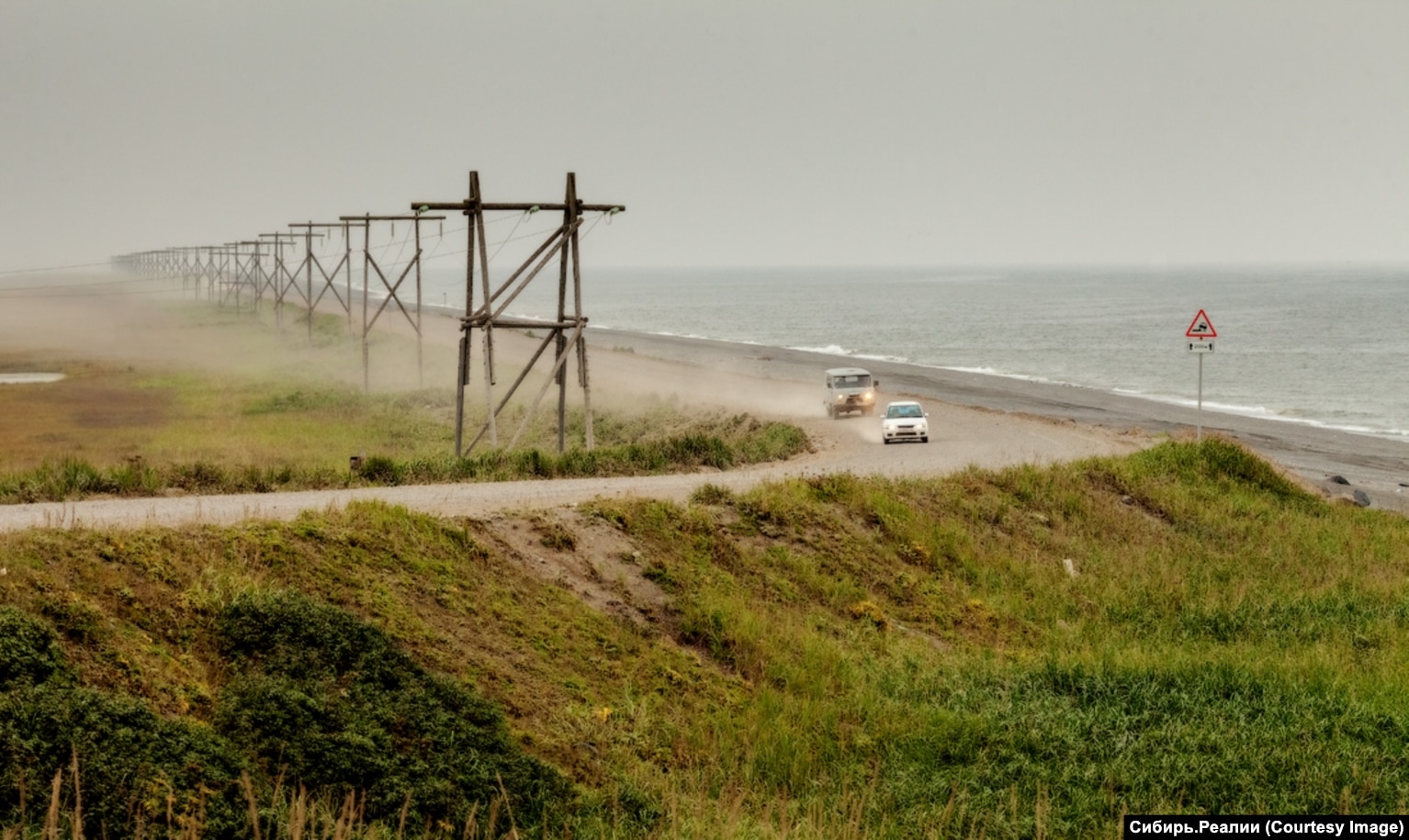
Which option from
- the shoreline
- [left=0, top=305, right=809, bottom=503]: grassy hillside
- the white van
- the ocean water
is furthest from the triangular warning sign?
the ocean water

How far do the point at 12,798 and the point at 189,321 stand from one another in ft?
457

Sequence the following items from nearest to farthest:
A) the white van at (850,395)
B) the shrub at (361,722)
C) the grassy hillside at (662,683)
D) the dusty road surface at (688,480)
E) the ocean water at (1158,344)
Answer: the grassy hillside at (662,683) < the shrub at (361,722) < the dusty road surface at (688,480) < the white van at (850,395) < the ocean water at (1158,344)

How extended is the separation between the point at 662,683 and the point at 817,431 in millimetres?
28040

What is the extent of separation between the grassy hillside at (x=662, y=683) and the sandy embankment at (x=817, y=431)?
103 inches

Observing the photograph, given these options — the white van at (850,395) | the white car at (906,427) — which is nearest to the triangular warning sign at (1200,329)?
the white car at (906,427)

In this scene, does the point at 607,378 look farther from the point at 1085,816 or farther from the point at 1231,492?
the point at 1085,816

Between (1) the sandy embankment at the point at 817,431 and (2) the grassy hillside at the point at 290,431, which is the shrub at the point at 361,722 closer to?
(1) the sandy embankment at the point at 817,431

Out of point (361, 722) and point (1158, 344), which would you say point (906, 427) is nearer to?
point (361, 722)

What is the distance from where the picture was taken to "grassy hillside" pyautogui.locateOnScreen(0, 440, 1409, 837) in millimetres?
9984

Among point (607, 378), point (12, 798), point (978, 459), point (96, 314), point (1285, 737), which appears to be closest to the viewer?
point (12, 798)

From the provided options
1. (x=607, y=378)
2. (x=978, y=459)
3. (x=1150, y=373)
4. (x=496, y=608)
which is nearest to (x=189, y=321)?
(x=607, y=378)

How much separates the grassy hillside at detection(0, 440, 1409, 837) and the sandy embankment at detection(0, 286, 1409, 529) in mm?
2615

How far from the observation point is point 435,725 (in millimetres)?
11102

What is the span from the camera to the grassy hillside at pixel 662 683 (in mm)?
9984
